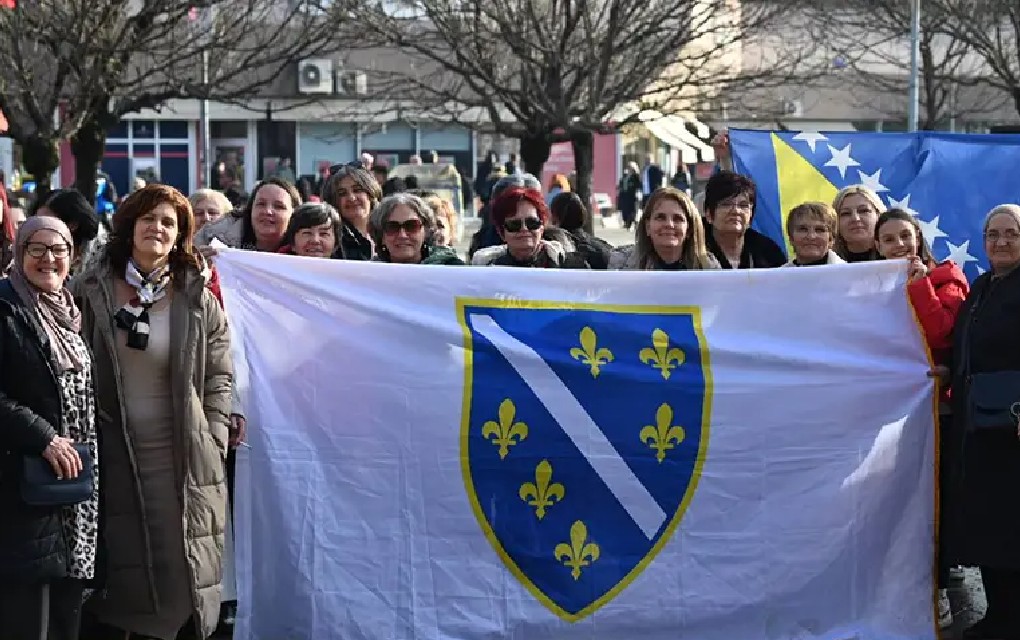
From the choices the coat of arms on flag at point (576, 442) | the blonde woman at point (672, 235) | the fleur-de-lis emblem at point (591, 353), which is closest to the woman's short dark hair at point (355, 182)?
the blonde woman at point (672, 235)

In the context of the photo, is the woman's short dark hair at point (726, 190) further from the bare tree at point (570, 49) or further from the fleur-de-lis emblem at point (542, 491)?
the bare tree at point (570, 49)

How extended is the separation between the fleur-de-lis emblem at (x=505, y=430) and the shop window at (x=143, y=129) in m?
34.8

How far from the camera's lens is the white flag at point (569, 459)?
230 inches

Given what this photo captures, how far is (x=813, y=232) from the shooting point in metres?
6.98

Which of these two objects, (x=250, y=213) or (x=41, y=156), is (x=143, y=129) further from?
(x=250, y=213)

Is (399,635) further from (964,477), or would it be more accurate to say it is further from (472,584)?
(964,477)

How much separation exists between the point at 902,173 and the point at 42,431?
6.33 m

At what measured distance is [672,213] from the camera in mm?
6691

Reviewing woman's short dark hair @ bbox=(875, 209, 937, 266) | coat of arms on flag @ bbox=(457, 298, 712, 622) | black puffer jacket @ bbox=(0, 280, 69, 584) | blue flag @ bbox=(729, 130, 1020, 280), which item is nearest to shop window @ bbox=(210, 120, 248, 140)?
blue flag @ bbox=(729, 130, 1020, 280)

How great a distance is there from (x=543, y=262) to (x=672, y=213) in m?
0.67

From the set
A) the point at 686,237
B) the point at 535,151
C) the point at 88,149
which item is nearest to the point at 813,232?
the point at 686,237

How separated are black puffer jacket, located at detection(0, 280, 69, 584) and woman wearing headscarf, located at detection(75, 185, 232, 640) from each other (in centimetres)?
34

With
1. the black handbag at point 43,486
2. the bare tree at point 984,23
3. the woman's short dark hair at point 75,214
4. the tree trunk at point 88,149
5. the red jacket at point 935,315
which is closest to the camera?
the black handbag at point 43,486

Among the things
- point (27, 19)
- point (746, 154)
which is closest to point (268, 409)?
point (746, 154)
